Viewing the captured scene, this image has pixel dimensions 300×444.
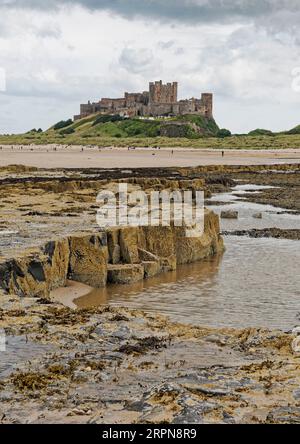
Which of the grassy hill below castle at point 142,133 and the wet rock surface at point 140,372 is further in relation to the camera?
the grassy hill below castle at point 142,133

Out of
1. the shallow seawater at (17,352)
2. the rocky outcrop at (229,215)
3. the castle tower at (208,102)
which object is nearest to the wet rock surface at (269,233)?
the rocky outcrop at (229,215)

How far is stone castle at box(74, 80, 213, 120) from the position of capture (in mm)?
170250

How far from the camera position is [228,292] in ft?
44.1

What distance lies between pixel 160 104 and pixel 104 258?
161333mm

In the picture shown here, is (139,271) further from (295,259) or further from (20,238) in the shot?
(295,259)

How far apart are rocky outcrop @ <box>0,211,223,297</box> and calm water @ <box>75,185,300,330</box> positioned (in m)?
0.35

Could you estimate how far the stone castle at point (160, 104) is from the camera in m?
170

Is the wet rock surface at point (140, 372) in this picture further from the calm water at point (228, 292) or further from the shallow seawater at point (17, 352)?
the calm water at point (228, 292)

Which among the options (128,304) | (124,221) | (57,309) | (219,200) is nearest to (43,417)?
(57,309)

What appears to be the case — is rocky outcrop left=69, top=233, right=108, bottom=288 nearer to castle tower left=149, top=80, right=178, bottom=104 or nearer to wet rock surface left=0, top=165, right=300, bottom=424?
wet rock surface left=0, top=165, right=300, bottom=424

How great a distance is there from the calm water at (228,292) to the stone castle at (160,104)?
507 ft

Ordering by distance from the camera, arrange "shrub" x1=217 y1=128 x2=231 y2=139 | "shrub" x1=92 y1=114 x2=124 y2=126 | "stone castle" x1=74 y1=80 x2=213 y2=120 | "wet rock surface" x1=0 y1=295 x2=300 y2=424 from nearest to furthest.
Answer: "wet rock surface" x1=0 y1=295 x2=300 y2=424
"shrub" x1=217 y1=128 x2=231 y2=139
"shrub" x1=92 y1=114 x2=124 y2=126
"stone castle" x1=74 y1=80 x2=213 y2=120

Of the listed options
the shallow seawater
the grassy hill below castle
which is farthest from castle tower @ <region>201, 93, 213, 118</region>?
the shallow seawater
